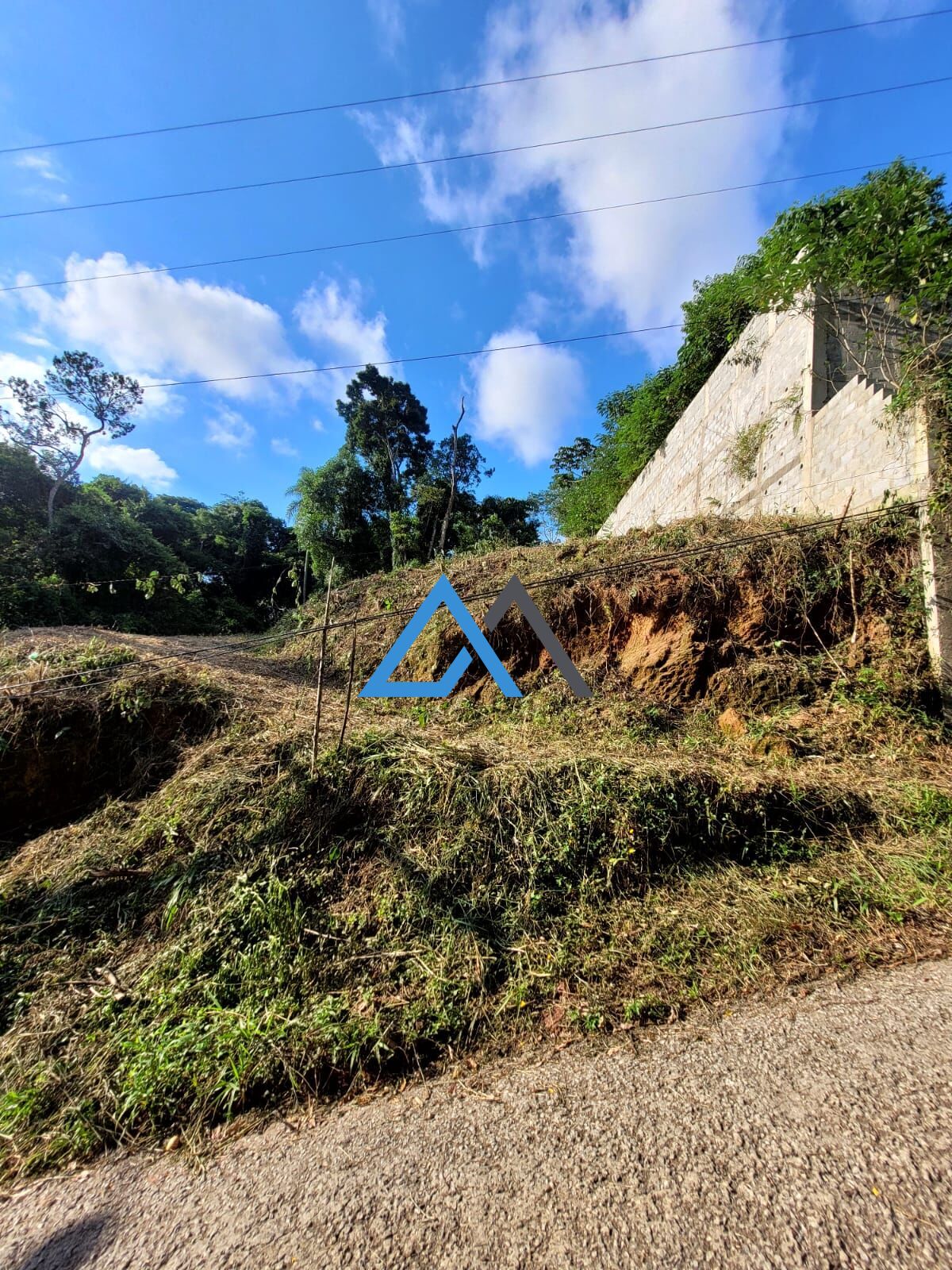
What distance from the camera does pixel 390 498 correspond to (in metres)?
17.7

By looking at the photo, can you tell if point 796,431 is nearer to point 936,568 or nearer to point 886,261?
point 886,261

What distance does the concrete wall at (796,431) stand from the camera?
4.52 m

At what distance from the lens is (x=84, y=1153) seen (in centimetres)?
173

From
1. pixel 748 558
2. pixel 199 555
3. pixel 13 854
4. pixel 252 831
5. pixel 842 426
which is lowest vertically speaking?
pixel 13 854

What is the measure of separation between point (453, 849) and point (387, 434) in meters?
18.8

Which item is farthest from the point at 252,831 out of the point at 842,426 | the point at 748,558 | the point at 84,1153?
the point at 842,426

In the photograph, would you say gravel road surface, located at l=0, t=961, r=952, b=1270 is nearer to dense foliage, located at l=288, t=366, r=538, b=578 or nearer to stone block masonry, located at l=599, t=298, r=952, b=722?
stone block masonry, located at l=599, t=298, r=952, b=722

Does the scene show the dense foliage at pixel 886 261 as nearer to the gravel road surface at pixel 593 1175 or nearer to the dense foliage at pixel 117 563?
the gravel road surface at pixel 593 1175

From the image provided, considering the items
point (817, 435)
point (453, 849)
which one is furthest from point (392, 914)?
point (817, 435)

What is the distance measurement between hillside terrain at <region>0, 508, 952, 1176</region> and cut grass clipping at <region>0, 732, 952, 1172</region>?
0.01 meters


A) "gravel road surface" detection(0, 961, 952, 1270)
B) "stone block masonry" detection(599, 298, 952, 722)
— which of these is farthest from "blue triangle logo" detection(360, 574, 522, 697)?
"stone block masonry" detection(599, 298, 952, 722)

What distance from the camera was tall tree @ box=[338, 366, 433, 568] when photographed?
58.4 ft

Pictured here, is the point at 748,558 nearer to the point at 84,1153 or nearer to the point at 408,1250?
the point at 408,1250

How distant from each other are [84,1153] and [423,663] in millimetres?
4486
